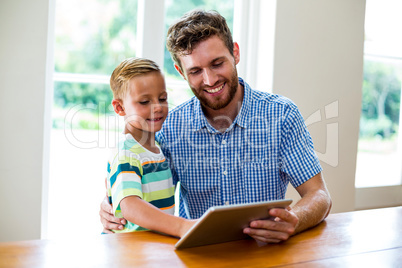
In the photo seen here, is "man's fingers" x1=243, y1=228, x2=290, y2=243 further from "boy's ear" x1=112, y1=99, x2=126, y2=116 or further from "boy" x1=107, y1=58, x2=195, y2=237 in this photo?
"boy's ear" x1=112, y1=99, x2=126, y2=116

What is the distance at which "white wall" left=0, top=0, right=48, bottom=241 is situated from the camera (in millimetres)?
2160

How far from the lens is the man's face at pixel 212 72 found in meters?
1.71

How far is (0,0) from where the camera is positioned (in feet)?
6.97

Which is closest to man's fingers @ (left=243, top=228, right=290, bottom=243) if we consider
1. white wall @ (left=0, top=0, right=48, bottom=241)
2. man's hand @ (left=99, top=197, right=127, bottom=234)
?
man's hand @ (left=99, top=197, right=127, bottom=234)

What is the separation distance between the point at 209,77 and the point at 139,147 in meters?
0.45

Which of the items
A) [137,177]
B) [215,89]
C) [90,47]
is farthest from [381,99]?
[137,177]

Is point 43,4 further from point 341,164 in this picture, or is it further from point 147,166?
point 341,164

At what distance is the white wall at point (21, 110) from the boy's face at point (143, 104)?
91 centimetres

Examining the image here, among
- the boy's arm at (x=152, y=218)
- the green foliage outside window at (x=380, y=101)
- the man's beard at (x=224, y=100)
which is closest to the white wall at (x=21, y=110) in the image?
the man's beard at (x=224, y=100)

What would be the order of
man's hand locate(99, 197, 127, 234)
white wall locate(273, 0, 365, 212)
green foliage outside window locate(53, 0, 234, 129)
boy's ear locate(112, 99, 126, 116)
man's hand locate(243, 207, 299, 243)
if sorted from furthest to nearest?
white wall locate(273, 0, 365, 212), green foliage outside window locate(53, 0, 234, 129), boy's ear locate(112, 99, 126, 116), man's hand locate(99, 197, 127, 234), man's hand locate(243, 207, 299, 243)

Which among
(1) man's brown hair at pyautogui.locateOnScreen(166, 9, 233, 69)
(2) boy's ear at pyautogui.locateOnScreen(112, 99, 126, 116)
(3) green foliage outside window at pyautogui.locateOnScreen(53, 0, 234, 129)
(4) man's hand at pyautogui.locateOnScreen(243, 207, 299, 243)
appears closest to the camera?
(4) man's hand at pyautogui.locateOnScreen(243, 207, 299, 243)

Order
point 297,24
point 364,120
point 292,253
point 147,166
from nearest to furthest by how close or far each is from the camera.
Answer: point 292,253 → point 147,166 → point 297,24 → point 364,120

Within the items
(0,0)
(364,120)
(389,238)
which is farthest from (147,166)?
(364,120)

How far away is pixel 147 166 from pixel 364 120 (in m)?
3.14
